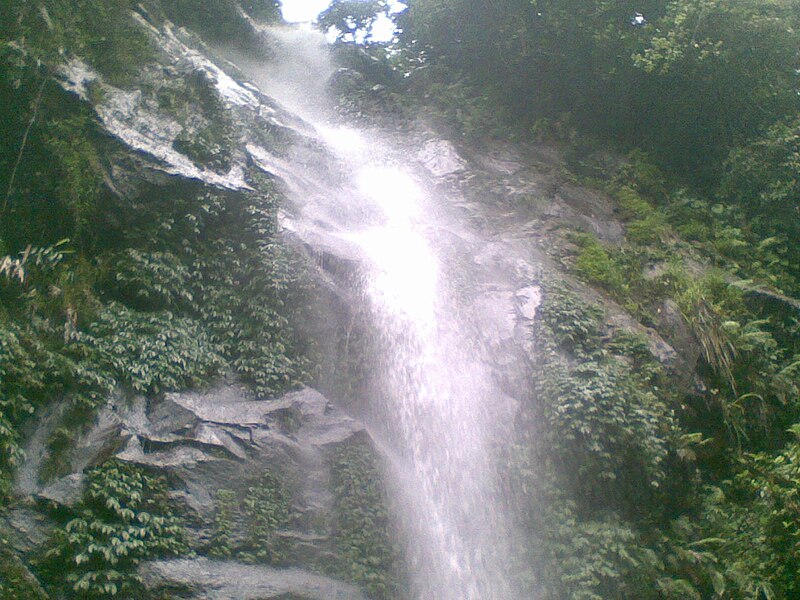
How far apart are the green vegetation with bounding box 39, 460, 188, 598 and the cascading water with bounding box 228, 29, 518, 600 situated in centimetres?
253

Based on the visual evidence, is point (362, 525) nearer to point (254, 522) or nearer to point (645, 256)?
point (254, 522)

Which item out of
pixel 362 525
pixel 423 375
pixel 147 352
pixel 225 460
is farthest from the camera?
pixel 423 375

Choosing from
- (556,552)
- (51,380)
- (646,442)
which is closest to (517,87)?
(646,442)

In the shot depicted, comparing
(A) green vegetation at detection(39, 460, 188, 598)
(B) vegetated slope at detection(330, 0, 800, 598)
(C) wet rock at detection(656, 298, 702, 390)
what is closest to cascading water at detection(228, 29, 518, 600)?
(B) vegetated slope at detection(330, 0, 800, 598)

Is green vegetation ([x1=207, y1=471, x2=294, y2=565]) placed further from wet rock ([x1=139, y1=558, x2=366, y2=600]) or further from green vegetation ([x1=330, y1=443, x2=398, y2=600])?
green vegetation ([x1=330, y1=443, x2=398, y2=600])

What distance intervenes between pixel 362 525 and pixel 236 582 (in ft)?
4.90

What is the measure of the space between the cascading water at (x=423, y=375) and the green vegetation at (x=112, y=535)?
253cm

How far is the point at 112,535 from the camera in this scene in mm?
5617

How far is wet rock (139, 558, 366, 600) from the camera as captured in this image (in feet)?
18.4

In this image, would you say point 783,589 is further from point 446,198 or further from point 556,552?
point 446,198

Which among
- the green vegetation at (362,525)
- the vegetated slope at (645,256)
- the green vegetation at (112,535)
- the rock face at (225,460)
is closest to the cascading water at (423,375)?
the green vegetation at (362,525)

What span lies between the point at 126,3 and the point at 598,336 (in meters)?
9.04

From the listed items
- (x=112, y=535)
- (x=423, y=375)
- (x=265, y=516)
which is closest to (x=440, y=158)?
(x=423, y=375)

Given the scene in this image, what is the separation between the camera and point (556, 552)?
23.1 feet
